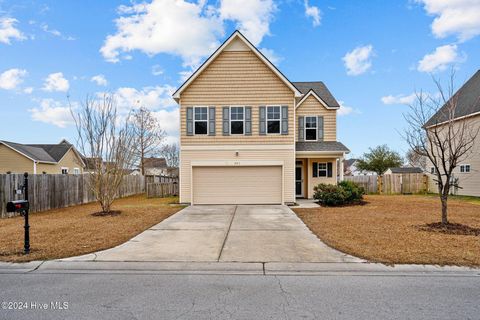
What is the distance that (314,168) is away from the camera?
60.3 ft

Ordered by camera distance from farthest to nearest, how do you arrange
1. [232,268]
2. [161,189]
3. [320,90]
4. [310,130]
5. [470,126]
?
[161,189]
[320,90]
[470,126]
[310,130]
[232,268]

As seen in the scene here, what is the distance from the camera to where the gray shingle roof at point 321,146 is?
674 inches

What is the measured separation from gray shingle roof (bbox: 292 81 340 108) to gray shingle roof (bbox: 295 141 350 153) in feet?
Result: 8.55

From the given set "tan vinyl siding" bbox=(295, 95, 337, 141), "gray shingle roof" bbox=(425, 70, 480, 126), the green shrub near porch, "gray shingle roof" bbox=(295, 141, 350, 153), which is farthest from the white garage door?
"gray shingle roof" bbox=(425, 70, 480, 126)

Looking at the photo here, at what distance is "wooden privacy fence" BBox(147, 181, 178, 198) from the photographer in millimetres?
23016

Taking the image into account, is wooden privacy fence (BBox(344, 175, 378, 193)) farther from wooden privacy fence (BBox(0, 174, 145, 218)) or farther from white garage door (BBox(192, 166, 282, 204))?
wooden privacy fence (BBox(0, 174, 145, 218))

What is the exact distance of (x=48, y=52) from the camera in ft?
44.8

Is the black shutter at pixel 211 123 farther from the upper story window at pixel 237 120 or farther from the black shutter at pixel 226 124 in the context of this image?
the upper story window at pixel 237 120

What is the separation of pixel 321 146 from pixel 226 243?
11948mm

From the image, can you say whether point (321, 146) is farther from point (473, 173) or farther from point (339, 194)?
point (473, 173)

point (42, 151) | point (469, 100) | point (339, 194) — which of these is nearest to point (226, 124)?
point (339, 194)

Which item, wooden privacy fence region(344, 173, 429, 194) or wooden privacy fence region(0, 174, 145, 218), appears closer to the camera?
wooden privacy fence region(0, 174, 145, 218)

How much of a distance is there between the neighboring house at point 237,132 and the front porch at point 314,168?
2.29 metres

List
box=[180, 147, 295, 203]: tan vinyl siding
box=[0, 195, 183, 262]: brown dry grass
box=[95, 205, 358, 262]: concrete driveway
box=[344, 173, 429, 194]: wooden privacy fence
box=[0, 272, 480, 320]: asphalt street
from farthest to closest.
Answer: box=[344, 173, 429, 194]: wooden privacy fence, box=[180, 147, 295, 203]: tan vinyl siding, box=[0, 195, 183, 262]: brown dry grass, box=[95, 205, 358, 262]: concrete driveway, box=[0, 272, 480, 320]: asphalt street
